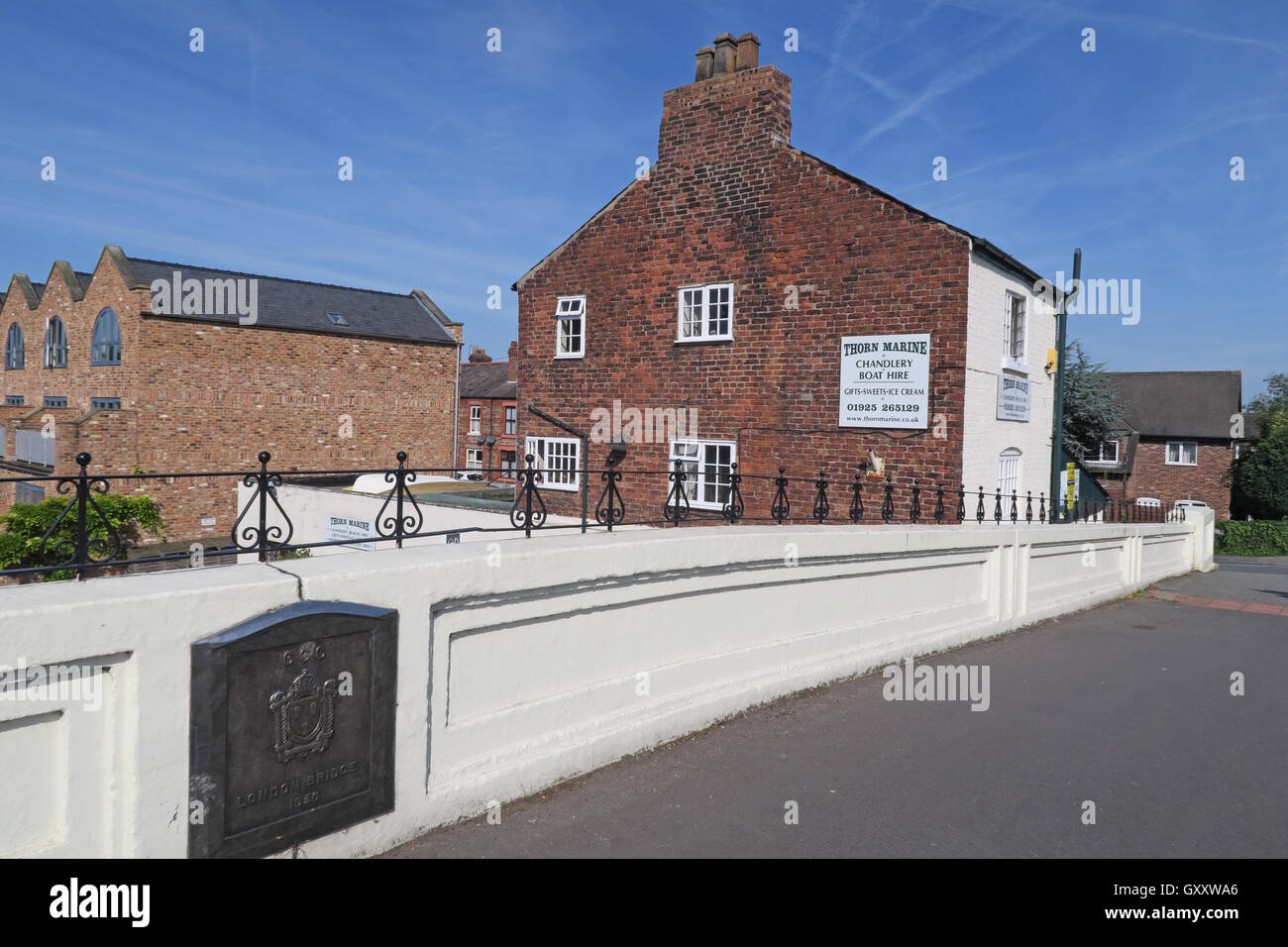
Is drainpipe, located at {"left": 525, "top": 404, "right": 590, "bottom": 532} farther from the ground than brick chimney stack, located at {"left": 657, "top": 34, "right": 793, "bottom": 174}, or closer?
closer

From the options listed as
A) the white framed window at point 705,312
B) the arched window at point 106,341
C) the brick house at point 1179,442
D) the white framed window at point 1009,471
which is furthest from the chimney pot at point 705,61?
the brick house at point 1179,442

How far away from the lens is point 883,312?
15633mm

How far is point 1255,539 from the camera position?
3597cm

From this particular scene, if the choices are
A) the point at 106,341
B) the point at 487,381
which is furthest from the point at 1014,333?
the point at 487,381

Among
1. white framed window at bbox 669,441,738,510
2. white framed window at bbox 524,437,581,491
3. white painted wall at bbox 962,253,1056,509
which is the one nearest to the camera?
white painted wall at bbox 962,253,1056,509

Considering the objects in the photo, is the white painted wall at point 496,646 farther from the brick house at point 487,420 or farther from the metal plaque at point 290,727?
the brick house at point 487,420

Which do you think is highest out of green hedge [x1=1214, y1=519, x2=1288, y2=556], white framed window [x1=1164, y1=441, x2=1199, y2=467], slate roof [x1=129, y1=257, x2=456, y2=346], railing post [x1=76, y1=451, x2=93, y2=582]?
slate roof [x1=129, y1=257, x2=456, y2=346]

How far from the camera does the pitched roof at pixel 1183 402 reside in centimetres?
4903

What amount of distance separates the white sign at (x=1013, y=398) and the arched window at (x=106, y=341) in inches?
1198

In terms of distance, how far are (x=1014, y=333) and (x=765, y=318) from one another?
Result: 4.85m

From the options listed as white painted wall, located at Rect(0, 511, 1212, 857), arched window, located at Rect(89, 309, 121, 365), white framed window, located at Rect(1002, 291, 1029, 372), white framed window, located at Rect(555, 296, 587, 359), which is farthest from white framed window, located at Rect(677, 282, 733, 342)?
arched window, located at Rect(89, 309, 121, 365)

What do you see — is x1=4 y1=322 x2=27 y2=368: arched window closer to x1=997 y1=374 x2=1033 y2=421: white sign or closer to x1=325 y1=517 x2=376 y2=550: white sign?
x1=325 y1=517 x2=376 y2=550: white sign

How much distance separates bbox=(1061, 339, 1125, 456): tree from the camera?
29188mm

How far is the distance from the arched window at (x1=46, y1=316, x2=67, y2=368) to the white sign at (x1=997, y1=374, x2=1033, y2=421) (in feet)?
124
